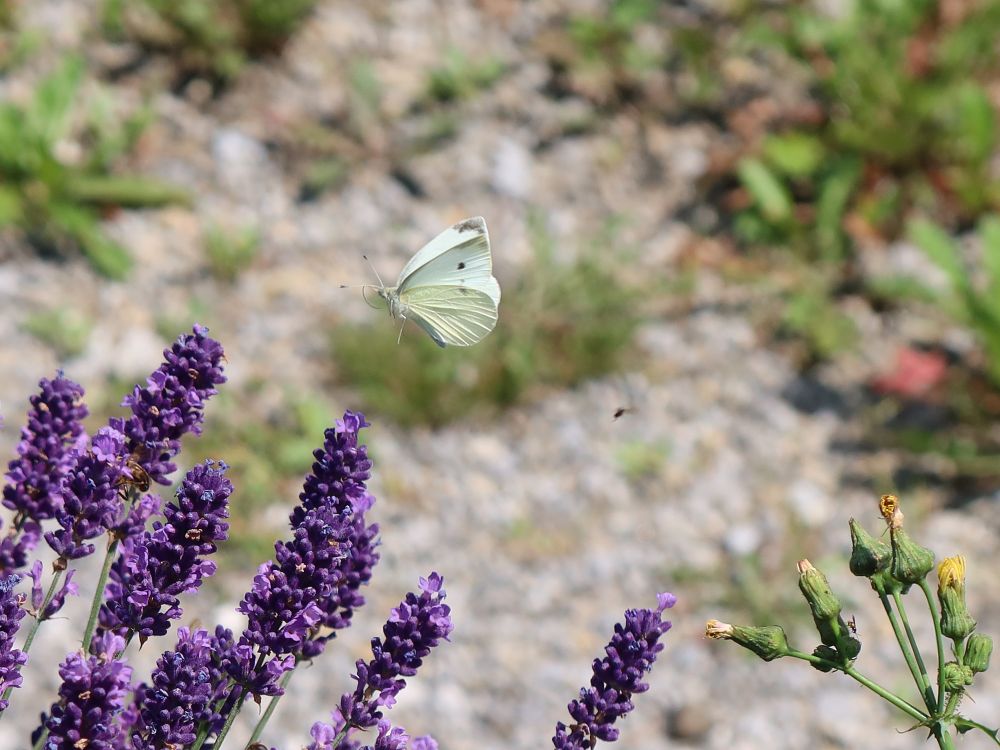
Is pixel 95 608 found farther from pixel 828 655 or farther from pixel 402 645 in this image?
pixel 828 655

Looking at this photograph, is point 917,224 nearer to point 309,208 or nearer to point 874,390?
point 874,390

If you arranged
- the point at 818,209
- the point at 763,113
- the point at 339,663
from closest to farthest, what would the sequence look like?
the point at 339,663
the point at 818,209
the point at 763,113

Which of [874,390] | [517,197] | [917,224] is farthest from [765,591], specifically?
[517,197]

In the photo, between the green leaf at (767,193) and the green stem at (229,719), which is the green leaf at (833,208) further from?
the green stem at (229,719)

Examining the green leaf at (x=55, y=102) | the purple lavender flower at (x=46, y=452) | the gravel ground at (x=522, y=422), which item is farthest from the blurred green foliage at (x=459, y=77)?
the purple lavender flower at (x=46, y=452)

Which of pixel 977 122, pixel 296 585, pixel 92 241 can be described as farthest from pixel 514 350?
pixel 296 585
